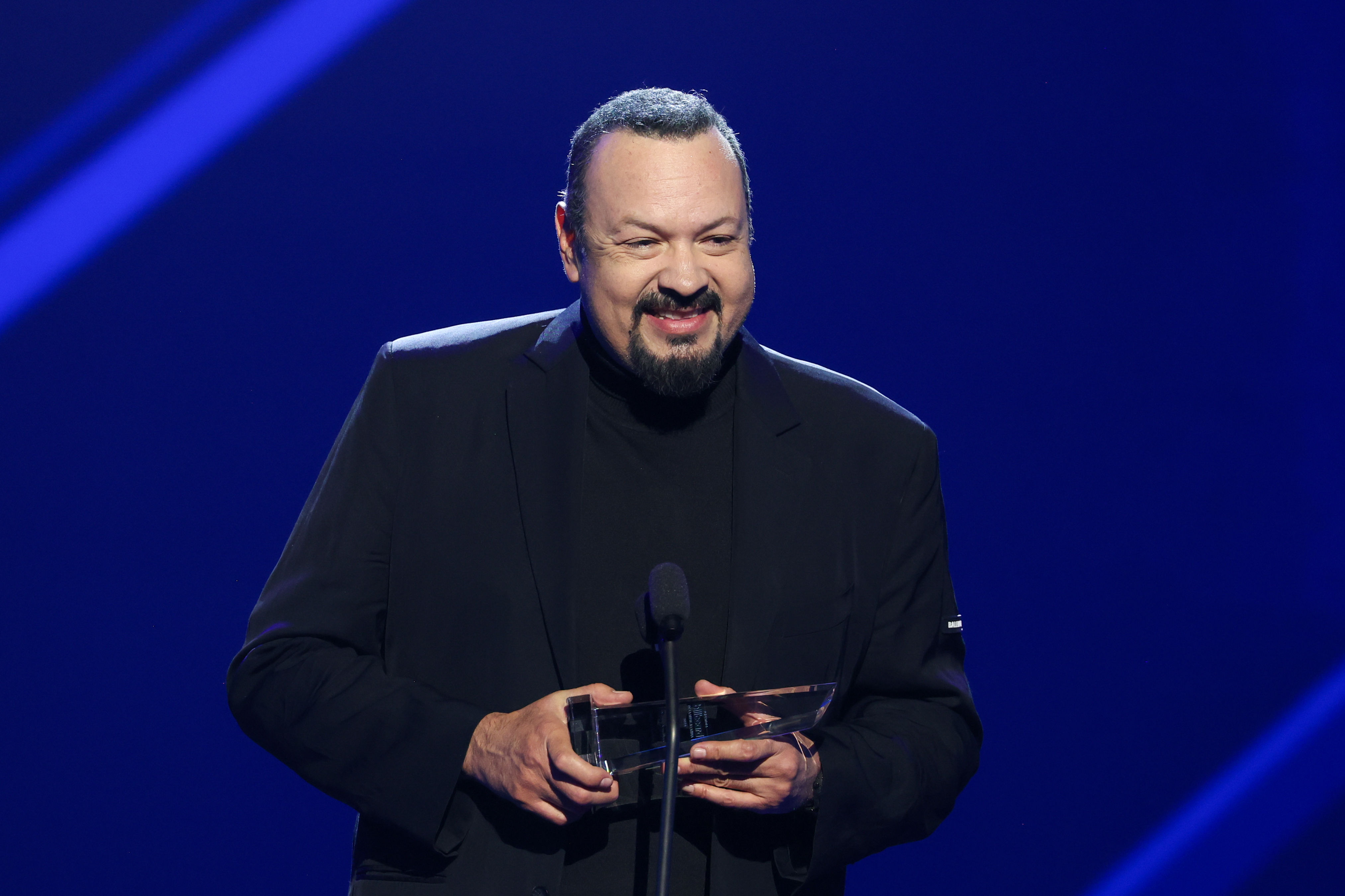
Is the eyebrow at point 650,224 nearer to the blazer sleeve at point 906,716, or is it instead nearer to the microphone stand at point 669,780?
the blazer sleeve at point 906,716

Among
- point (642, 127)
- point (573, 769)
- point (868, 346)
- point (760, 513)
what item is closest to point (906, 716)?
point (760, 513)

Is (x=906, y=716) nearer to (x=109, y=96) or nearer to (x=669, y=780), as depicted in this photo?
(x=669, y=780)

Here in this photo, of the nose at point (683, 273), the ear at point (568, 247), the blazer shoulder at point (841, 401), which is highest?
the ear at point (568, 247)

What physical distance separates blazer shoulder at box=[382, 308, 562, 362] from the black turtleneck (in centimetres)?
8

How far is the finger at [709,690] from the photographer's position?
1.33m

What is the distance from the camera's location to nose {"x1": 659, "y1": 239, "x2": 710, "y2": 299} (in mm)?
1560

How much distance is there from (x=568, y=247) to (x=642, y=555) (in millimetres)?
432

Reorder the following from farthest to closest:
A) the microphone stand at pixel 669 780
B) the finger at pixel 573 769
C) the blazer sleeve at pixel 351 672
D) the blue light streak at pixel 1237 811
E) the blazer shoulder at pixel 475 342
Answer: the blue light streak at pixel 1237 811, the blazer shoulder at pixel 475 342, the blazer sleeve at pixel 351 672, the finger at pixel 573 769, the microphone stand at pixel 669 780

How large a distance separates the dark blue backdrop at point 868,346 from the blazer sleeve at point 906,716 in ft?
2.64

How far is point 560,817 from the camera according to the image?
4.38 feet

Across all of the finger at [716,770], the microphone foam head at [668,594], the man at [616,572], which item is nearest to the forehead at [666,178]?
the man at [616,572]

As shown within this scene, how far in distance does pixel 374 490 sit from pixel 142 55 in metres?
1.10

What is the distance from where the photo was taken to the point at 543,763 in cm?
132

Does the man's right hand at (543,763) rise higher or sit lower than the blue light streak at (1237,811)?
Result: higher
